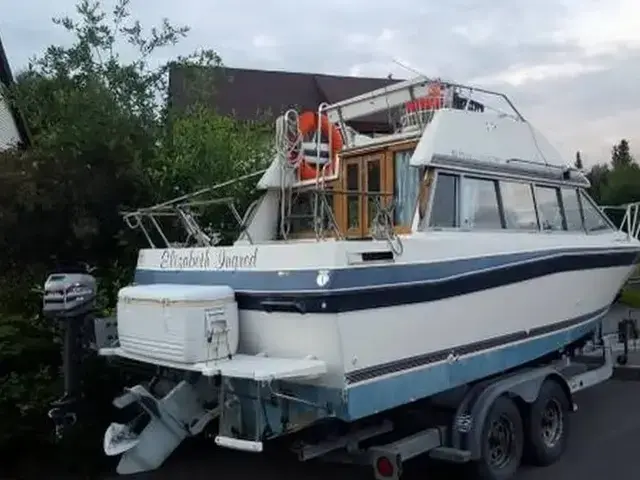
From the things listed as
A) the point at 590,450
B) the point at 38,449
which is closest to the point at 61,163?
the point at 38,449

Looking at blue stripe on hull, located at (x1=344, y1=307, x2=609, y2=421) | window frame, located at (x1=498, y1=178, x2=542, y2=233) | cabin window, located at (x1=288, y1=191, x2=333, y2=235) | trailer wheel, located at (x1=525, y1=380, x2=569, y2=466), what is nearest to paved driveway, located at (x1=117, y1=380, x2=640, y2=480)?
trailer wheel, located at (x1=525, y1=380, x2=569, y2=466)

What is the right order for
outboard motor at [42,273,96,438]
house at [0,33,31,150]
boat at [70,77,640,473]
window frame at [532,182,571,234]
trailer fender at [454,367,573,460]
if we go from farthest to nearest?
1. house at [0,33,31,150]
2. window frame at [532,182,571,234]
3. outboard motor at [42,273,96,438]
4. trailer fender at [454,367,573,460]
5. boat at [70,77,640,473]

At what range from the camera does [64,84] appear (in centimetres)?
863

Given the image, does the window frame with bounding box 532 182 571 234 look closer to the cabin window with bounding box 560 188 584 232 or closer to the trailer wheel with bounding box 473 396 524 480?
the cabin window with bounding box 560 188 584 232

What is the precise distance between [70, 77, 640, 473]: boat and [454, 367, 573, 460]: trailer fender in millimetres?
122

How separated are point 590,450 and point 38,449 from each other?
15.7 ft

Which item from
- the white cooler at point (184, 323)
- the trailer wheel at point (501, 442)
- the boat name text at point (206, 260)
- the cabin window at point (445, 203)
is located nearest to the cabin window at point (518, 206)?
the cabin window at point (445, 203)

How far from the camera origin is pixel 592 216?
8.10 metres

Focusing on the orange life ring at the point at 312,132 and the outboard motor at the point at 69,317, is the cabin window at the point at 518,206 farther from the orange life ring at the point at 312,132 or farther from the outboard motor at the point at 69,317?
the outboard motor at the point at 69,317

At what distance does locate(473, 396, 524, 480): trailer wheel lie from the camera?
5957 mm

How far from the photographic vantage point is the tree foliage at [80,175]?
7086 millimetres

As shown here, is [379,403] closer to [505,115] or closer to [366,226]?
[366,226]

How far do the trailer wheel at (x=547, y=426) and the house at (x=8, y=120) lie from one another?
557 cm

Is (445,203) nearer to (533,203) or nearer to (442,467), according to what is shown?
(533,203)
